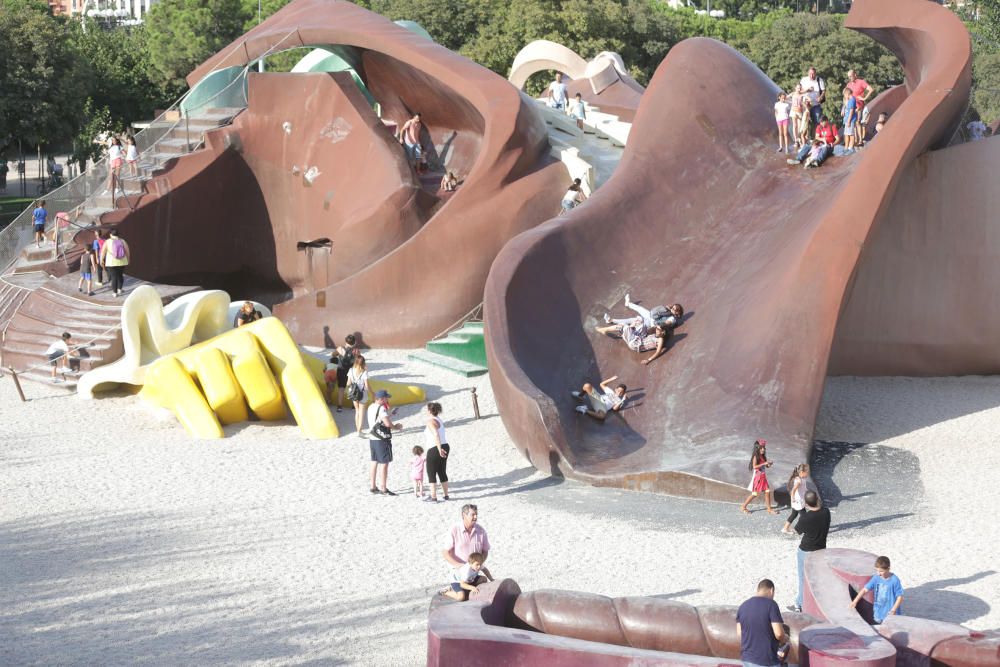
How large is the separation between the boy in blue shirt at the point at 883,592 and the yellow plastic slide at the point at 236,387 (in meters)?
8.13

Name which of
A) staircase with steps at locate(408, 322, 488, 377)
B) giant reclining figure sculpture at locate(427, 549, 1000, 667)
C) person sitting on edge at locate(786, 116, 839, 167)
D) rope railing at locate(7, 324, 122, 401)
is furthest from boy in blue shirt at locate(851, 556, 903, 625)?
rope railing at locate(7, 324, 122, 401)

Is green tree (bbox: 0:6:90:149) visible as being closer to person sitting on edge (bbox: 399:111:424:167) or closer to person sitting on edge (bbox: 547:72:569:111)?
person sitting on edge (bbox: 547:72:569:111)

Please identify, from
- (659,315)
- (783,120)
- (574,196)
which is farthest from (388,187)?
(659,315)

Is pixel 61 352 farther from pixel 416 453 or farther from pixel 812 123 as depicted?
pixel 812 123

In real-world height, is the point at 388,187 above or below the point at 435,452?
above

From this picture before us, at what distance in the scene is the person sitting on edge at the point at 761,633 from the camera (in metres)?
8.59

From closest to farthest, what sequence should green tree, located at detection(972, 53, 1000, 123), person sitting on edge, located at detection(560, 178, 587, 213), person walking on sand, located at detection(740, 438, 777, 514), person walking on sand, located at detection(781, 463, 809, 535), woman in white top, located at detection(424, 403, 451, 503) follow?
person walking on sand, located at detection(781, 463, 809, 535) → person walking on sand, located at detection(740, 438, 777, 514) → woman in white top, located at detection(424, 403, 451, 503) → person sitting on edge, located at detection(560, 178, 587, 213) → green tree, located at detection(972, 53, 1000, 123)

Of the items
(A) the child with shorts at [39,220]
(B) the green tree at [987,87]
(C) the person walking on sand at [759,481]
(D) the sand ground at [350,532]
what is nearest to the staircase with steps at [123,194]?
(A) the child with shorts at [39,220]

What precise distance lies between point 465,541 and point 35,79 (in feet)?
114

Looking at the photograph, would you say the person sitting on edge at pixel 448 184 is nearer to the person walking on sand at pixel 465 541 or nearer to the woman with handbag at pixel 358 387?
the woman with handbag at pixel 358 387

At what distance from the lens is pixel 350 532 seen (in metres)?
13.0

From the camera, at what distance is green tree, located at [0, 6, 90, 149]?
4062cm

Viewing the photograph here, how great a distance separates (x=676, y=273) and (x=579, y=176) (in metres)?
4.09

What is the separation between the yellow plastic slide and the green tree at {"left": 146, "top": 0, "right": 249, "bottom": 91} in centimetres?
3747
